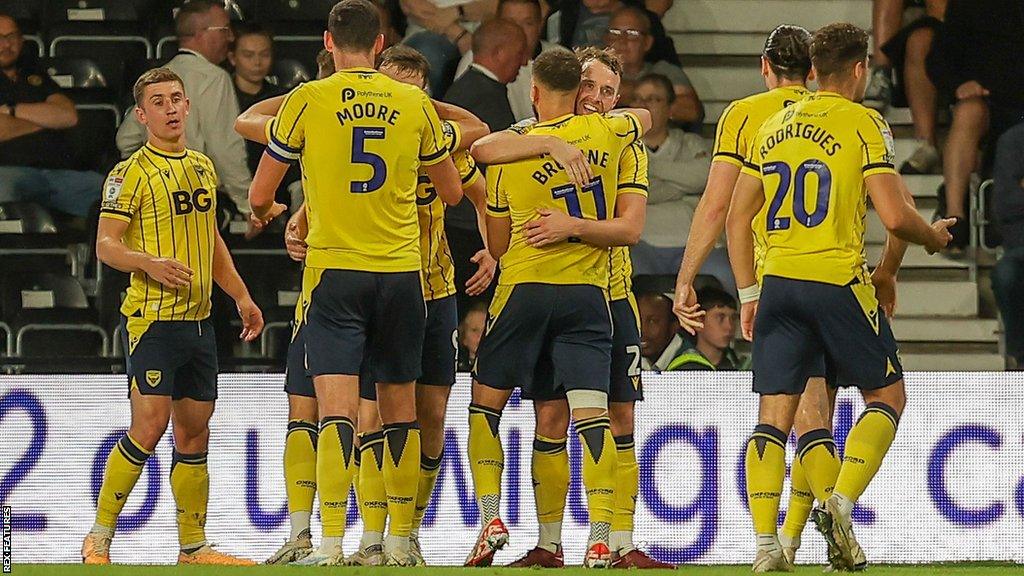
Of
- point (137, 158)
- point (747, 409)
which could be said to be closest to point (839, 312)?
point (747, 409)

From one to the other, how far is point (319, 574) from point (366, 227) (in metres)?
1.26

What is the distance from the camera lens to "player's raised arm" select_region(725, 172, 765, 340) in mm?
6207

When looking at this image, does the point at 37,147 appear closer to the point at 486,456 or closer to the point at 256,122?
the point at 256,122

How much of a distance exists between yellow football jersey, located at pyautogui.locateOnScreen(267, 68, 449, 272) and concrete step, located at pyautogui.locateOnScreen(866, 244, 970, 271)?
504 cm

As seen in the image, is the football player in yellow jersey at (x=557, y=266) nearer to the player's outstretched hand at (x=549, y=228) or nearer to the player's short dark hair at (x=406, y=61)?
the player's outstretched hand at (x=549, y=228)

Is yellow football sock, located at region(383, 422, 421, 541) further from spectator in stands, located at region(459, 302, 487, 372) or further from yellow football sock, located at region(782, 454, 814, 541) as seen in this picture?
spectator in stands, located at region(459, 302, 487, 372)

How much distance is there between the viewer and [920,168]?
34.7 ft

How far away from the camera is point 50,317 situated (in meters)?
9.80

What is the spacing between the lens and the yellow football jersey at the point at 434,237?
7.14m

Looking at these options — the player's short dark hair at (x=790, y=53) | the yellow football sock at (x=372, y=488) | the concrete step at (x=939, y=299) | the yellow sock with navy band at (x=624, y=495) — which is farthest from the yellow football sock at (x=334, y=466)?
the concrete step at (x=939, y=299)

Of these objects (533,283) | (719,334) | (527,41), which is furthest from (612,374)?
(527,41)

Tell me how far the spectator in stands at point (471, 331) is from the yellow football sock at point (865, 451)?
365cm

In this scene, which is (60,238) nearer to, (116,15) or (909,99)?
(116,15)

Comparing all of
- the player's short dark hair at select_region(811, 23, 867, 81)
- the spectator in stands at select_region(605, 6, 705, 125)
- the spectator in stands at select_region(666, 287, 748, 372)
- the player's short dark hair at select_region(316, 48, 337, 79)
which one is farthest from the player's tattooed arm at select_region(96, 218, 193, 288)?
the spectator in stands at select_region(605, 6, 705, 125)
